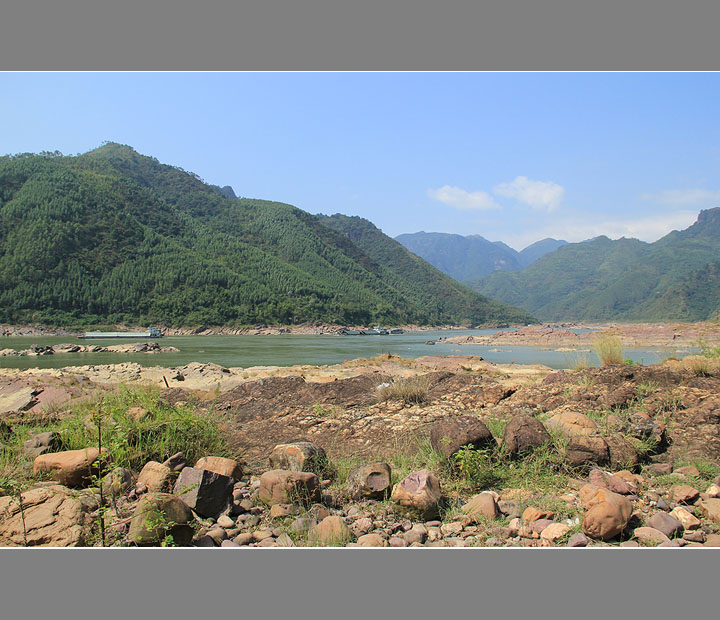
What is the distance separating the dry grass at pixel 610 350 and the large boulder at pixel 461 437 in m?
6.37

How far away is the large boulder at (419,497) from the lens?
426 cm

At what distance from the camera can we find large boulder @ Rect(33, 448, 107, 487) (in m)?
4.78

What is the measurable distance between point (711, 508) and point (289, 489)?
3.82 meters

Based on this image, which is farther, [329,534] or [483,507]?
[483,507]

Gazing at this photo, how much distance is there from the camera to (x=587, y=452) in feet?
17.8

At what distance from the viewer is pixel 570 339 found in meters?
51.2

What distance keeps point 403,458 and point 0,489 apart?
4.22 meters

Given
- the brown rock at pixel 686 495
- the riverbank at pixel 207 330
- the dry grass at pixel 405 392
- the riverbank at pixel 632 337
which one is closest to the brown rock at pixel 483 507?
the brown rock at pixel 686 495

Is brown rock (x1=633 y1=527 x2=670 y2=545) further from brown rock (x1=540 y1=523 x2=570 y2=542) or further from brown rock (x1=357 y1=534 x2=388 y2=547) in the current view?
brown rock (x1=357 y1=534 x2=388 y2=547)

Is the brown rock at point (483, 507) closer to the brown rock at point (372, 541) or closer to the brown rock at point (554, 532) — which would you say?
the brown rock at point (554, 532)

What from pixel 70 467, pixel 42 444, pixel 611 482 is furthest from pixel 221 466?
pixel 611 482

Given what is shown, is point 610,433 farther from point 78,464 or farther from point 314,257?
point 314,257

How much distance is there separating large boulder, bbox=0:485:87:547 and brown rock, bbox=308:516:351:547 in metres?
1.82

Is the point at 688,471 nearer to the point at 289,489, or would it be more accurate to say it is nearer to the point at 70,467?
the point at 289,489
